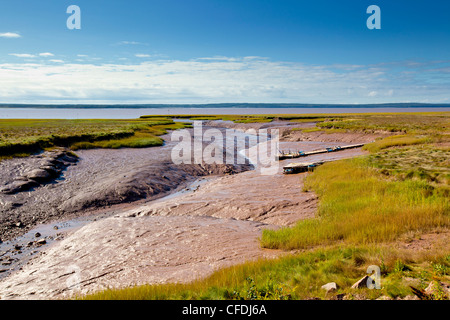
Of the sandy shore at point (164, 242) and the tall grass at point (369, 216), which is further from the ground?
the tall grass at point (369, 216)

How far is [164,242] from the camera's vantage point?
43.3 feet

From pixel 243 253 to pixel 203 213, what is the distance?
6731mm

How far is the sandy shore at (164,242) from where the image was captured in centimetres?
1019

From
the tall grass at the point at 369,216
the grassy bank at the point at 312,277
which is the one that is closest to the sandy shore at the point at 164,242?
the tall grass at the point at 369,216

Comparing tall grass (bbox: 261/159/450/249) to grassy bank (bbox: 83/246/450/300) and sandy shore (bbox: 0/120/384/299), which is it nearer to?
sandy shore (bbox: 0/120/384/299)

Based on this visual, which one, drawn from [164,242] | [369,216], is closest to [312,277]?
[369,216]

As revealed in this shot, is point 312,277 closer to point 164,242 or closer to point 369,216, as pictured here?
point 369,216

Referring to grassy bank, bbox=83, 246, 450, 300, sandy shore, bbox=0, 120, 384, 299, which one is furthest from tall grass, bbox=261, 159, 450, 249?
grassy bank, bbox=83, 246, 450, 300

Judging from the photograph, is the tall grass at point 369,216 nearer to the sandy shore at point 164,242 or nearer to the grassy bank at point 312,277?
the sandy shore at point 164,242

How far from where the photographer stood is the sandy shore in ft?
33.4

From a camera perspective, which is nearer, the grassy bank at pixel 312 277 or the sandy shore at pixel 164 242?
the grassy bank at pixel 312 277

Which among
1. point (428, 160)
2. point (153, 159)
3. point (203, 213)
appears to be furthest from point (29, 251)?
point (428, 160)

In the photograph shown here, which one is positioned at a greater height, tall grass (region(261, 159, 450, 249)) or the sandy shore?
tall grass (region(261, 159, 450, 249))

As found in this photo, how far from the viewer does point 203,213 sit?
17.6m
